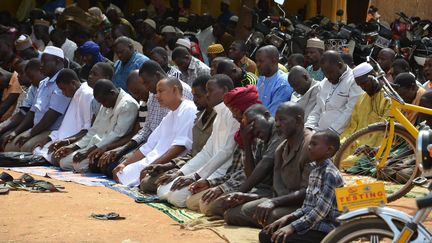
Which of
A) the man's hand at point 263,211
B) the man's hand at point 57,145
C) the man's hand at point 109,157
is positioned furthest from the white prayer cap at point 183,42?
the man's hand at point 263,211

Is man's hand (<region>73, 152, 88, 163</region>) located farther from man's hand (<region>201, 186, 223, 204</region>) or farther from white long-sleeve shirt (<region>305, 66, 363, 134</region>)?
man's hand (<region>201, 186, 223, 204</region>)

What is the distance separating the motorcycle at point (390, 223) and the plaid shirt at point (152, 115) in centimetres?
540

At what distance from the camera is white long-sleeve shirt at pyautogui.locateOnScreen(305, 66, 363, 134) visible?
32.1 feet

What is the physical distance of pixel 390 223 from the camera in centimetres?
468

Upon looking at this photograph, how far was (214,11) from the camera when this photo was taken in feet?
63.1

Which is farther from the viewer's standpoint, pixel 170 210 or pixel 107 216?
pixel 170 210

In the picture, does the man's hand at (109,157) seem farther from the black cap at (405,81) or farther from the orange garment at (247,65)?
the black cap at (405,81)

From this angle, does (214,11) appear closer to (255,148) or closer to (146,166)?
(146,166)

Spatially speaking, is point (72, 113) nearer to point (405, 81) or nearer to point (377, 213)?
point (405, 81)

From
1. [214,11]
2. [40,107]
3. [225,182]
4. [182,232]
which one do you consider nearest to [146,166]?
[225,182]

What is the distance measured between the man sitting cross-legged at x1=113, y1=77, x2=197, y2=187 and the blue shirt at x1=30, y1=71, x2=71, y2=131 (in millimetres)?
2290

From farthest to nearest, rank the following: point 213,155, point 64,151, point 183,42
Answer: point 183,42
point 64,151
point 213,155

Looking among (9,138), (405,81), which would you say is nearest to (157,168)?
(405,81)

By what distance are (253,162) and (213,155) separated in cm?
101
